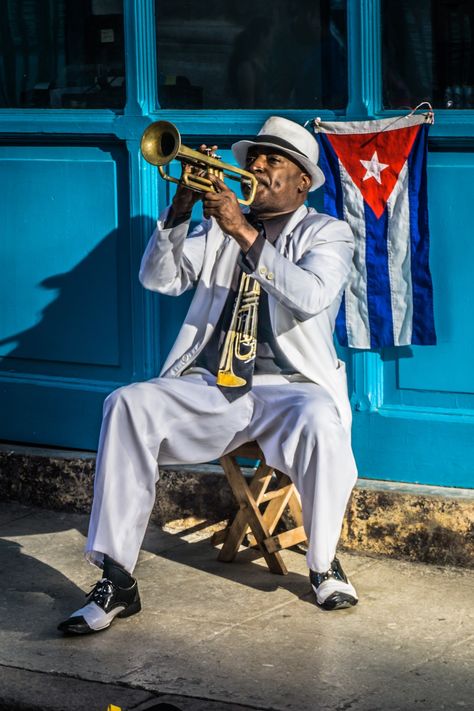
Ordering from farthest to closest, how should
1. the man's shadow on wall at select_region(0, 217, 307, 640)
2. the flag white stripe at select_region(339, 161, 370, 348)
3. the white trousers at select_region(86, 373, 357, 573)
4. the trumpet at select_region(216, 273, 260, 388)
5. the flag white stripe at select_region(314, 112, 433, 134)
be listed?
the man's shadow on wall at select_region(0, 217, 307, 640), the flag white stripe at select_region(339, 161, 370, 348), the flag white stripe at select_region(314, 112, 433, 134), the trumpet at select_region(216, 273, 260, 388), the white trousers at select_region(86, 373, 357, 573)

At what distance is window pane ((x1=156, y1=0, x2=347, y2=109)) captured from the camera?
5.41 meters

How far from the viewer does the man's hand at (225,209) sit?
15.3 ft

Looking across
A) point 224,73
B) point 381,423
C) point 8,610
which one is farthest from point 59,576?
point 224,73

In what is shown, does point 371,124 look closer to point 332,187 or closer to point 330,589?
point 332,187

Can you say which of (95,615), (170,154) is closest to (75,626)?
(95,615)

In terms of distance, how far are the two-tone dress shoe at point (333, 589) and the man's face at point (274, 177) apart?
1.35 metres

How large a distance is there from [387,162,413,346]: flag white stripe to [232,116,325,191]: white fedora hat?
1.05ft

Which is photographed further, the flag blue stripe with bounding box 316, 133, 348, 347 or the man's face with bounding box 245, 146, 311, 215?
the flag blue stripe with bounding box 316, 133, 348, 347

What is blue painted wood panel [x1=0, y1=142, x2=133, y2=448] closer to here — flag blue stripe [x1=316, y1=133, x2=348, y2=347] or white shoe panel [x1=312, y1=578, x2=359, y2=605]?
flag blue stripe [x1=316, y1=133, x2=348, y2=347]

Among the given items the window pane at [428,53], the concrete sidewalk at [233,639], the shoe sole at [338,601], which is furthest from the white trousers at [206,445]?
the window pane at [428,53]

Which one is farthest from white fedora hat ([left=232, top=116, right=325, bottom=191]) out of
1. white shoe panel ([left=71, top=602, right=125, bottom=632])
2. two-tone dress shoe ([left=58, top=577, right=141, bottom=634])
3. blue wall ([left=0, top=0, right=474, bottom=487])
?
white shoe panel ([left=71, top=602, right=125, bottom=632])

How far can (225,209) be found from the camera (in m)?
4.66

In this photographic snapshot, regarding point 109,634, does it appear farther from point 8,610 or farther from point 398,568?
point 398,568

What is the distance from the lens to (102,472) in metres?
4.79
